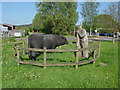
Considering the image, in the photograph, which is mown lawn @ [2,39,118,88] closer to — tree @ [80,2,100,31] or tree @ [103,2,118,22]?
tree @ [103,2,118,22]

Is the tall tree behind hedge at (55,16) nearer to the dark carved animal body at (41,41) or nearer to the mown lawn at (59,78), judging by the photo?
the dark carved animal body at (41,41)

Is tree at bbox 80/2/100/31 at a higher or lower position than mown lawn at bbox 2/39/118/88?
higher

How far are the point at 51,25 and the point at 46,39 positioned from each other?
2300 cm

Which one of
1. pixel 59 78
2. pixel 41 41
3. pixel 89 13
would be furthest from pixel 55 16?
pixel 59 78

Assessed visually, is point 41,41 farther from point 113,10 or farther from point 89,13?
point 89,13

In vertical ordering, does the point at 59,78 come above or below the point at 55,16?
below

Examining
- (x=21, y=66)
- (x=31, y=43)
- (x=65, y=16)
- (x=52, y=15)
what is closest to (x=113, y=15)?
(x=65, y=16)

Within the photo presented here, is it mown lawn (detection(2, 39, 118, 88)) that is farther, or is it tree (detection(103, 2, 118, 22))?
tree (detection(103, 2, 118, 22))

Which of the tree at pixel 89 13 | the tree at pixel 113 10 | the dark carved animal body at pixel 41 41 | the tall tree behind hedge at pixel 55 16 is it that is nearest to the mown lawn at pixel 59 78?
the dark carved animal body at pixel 41 41

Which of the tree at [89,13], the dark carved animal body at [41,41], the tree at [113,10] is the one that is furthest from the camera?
the tree at [89,13]

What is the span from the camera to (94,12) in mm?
32906

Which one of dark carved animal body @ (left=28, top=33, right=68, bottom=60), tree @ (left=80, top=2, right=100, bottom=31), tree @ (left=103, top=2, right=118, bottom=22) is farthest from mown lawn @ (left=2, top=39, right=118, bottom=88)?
tree @ (left=80, top=2, right=100, bottom=31)

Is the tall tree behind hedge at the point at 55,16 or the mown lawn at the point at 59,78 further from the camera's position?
the tall tree behind hedge at the point at 55,16

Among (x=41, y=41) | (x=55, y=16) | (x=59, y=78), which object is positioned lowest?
(x=59, y=78)
